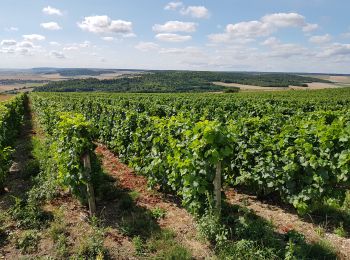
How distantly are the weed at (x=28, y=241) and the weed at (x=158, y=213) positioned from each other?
2418 mm

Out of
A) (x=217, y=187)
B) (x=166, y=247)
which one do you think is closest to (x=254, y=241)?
(x=217, y=187)

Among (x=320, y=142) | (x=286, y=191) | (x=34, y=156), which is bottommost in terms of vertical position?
(x=34, y=156)

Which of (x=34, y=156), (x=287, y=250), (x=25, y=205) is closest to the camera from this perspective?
(x=287, y=250)

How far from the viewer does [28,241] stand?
595 centimetres

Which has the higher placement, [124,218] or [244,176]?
[244,176]

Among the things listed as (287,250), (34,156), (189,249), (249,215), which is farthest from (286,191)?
(34,156)

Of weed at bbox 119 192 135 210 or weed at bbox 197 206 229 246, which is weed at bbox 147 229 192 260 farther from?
weed at bbox 119 192 135 210

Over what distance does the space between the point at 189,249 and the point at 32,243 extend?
295 cm

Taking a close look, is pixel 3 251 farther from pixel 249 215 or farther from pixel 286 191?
pixel 286 191

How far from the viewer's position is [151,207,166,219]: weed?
706 cm

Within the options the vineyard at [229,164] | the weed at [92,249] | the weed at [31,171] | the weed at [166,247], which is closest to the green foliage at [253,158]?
the vineyard at [229,164]

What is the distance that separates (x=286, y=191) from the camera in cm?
696

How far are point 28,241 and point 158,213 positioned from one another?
2.68 meters

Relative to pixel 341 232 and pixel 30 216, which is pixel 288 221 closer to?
pixel 341 232
